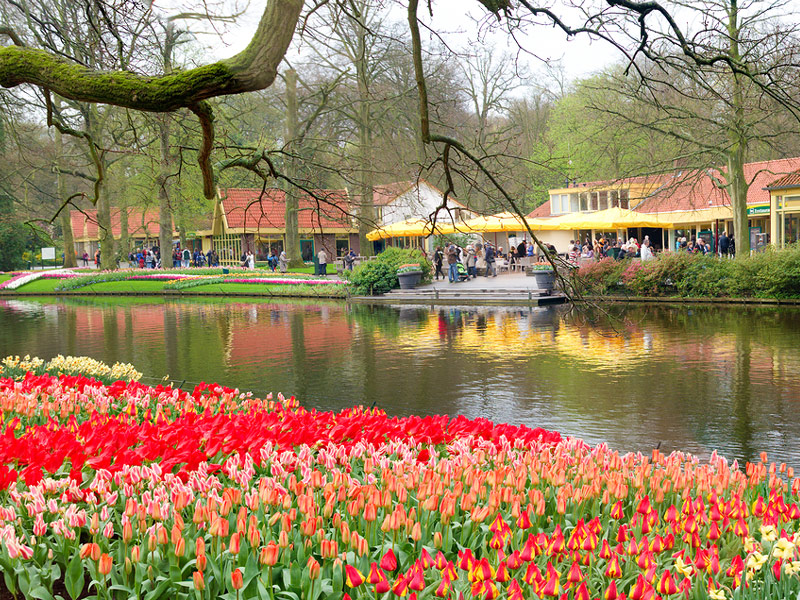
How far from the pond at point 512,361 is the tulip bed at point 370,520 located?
184cm

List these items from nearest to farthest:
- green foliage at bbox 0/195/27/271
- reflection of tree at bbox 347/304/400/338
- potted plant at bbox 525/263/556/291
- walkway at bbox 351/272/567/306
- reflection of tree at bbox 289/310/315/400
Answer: reflection of tree at bbox 289/310/315/400
reflection of tree at bbox 347/304/400/338
walkway at bbox 351/272/567/306
potted plant at bbox 525/263/556/291
green foliage at bbox 0/195/27/271

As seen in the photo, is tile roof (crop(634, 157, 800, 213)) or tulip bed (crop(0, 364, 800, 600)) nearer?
tulip bed (crop(0, 364, 800, 600))

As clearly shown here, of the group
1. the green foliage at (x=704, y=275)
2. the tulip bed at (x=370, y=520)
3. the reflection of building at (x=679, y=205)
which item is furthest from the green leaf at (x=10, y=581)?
the reflection of building at (x=679, y=205)

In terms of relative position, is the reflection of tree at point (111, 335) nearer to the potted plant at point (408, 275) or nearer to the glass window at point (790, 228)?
the potted plant at point (408, 275)

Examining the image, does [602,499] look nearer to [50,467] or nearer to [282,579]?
[282,579]

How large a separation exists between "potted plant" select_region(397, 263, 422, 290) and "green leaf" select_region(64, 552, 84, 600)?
Answer: 97.0ft

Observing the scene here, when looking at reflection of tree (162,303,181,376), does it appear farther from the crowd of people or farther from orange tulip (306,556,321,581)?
orange tulip (306,556,321,581)

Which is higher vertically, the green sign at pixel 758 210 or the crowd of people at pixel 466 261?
the green sign at pixel 758 210

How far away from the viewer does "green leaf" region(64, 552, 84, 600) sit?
10.8ft

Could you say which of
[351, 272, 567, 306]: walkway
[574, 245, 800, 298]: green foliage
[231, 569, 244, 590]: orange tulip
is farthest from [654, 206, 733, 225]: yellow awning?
[231, 569, 244, 590]: orange tulip

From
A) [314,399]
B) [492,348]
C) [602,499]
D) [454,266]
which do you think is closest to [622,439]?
[314,399]

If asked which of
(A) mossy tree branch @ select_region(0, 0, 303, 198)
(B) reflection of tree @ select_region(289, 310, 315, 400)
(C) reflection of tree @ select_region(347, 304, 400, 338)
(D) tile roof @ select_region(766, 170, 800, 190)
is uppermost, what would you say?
(D) tile roof @ select_region(766, 170, 800, 190)

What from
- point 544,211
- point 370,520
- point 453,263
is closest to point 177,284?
point 453,263

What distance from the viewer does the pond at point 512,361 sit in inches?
422
